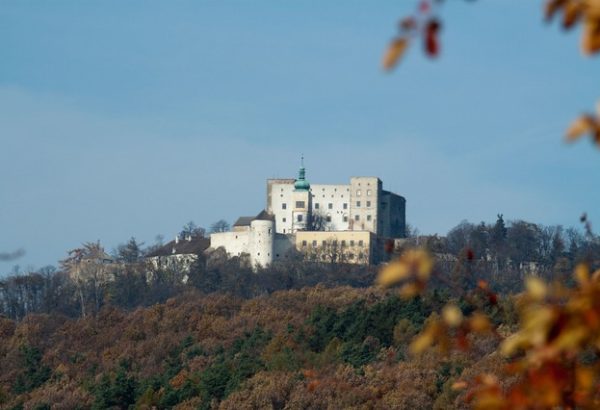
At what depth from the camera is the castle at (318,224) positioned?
2968 inches

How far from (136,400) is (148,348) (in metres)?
10.7

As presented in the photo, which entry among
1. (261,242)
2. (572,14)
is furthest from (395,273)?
(261,242)

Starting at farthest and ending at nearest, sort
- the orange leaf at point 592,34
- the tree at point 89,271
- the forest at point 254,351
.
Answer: the tree at point 89,271 < the forest at point 254,351 < the orange leaf at point 592,34

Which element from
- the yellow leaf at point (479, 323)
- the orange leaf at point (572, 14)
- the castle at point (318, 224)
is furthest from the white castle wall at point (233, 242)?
the orange leaf at point (572, 14)

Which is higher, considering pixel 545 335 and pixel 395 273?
pixel 395 273

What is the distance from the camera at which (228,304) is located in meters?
53.3

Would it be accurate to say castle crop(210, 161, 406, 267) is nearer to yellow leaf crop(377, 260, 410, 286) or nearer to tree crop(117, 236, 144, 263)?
tree crop(117, 236, 144, 263)

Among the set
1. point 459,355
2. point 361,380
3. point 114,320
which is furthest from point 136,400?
point 114,320

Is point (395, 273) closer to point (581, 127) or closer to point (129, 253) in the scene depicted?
point (581, 127)

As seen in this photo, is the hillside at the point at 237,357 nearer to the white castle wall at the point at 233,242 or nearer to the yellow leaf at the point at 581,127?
the white castle wall at the point at 233,242

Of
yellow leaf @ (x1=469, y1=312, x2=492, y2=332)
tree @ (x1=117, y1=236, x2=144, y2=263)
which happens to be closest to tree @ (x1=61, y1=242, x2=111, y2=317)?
tree @ (x1=117, y1=236, x2=144, y2=263)

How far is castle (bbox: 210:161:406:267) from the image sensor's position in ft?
247

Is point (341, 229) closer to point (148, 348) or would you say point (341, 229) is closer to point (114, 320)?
point (114, 320)

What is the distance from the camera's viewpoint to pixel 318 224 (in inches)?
3137
